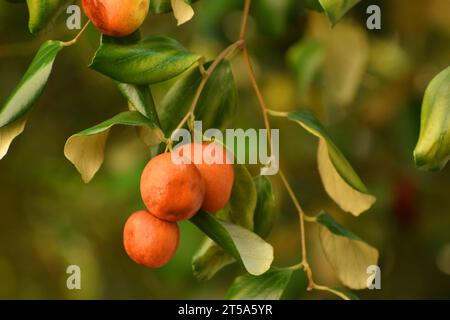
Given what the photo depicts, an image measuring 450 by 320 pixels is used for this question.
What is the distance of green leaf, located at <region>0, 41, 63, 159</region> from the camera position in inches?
35.2

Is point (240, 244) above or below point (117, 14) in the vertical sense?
below

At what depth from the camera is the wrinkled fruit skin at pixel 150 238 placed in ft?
2.81

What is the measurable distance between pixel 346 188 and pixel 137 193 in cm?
74

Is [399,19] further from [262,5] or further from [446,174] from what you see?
[446,174]

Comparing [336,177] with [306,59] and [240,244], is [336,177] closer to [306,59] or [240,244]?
[240,244]

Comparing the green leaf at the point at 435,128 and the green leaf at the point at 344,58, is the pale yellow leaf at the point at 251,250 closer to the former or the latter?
the green leaf at the point at 435,128

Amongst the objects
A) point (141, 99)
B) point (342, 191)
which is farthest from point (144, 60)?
point (342, 191)

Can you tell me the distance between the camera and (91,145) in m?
0.88

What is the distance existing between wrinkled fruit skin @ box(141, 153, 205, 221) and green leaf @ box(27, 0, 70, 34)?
0.16 m

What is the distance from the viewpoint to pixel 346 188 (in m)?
1.00

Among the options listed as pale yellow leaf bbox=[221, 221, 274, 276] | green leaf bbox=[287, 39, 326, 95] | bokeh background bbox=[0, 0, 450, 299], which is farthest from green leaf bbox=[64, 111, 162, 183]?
bokeh background bbox=[0, 0, 450, 299]

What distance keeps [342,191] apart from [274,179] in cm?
91

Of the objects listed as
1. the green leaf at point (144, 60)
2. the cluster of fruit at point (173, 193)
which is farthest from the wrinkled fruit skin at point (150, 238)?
the green leaf at point (144, 60)

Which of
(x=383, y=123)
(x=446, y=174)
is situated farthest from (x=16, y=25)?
(x=446, y=174)
